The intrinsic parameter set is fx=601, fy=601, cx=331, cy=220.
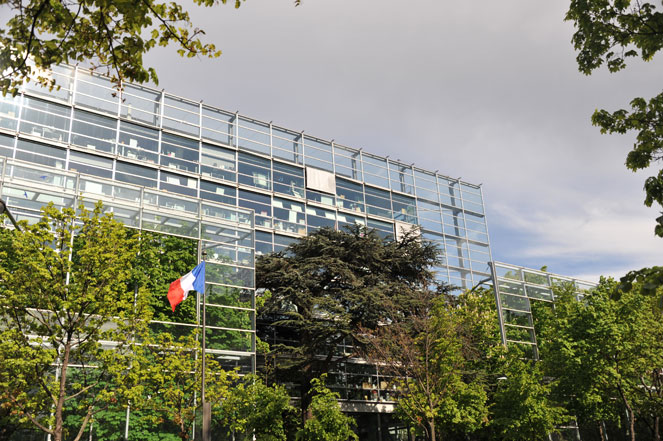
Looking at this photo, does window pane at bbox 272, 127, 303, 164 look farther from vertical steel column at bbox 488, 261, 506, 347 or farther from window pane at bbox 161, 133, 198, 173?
vertical steel column at bbox 488, 261, 506, 347

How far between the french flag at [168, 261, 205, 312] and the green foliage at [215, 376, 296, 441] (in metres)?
5.31

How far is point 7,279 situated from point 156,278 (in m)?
9.64

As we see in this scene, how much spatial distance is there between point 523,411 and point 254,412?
15012 millimetres

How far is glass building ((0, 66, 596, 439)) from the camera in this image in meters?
30.7

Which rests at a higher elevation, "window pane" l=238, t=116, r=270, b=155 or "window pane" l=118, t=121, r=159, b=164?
"window pane" l=238, t=116, r=270, b=155

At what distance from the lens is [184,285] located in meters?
25.9

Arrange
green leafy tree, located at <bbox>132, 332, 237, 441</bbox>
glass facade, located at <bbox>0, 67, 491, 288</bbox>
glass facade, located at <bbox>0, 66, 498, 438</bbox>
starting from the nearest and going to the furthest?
green leafy tree, located at <bbox>132, 332, 237, 441</bbox>, glass facade, located at <bbox>0, 66, 498, 438</bbox>, glass facade, located at <bbox>0, 67, 491, 288</bbox>

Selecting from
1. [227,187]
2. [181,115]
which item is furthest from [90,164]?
[227,187]

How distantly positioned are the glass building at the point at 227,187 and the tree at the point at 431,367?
793cm

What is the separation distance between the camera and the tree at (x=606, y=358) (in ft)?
120

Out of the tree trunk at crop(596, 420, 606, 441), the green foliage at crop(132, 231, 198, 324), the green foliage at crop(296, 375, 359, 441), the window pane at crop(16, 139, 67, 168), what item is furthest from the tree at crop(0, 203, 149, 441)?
the tree trunk at crop(596, 420, 606, 441)

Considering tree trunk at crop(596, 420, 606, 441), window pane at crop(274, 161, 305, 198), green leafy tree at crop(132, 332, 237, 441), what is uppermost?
window pane at crop(274, 161, 305, 198)

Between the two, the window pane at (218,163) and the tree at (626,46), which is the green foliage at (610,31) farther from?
the window pane at (218,163)

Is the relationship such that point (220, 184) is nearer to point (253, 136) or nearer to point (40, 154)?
point (253, 136)
